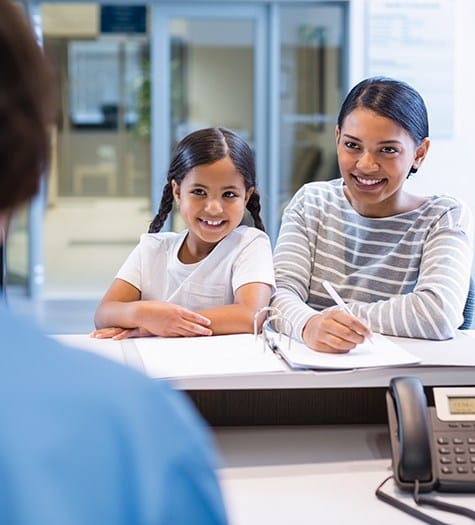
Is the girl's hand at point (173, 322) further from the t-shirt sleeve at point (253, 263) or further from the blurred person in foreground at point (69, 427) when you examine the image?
the blurred person in foreground at point (69, 427)

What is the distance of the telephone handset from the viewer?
1232mm

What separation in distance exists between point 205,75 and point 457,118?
1.68m

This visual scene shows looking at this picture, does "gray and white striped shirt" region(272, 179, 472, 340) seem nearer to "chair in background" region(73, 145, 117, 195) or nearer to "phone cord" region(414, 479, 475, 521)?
"phone cord" region(414, 479, 475, 521)

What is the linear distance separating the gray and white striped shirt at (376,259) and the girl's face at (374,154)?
3.1 inches

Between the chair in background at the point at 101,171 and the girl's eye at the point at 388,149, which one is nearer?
the girl's eye at the point at 388,149

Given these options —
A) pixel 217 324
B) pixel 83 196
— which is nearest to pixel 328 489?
pixel 217 324

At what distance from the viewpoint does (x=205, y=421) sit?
1.57m

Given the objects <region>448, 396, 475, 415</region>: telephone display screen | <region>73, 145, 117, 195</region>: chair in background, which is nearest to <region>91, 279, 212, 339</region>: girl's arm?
<region>448, 396, 475, 415</region>: telephone display screen

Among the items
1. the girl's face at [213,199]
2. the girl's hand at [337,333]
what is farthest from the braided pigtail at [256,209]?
the girl's hand at [337,333]

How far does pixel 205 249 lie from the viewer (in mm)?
1942

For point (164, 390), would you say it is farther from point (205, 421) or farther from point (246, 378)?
point (205, 421)

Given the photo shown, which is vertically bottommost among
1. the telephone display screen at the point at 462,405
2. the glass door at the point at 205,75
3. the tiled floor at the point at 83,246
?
the tiled floor at the point at 83,246

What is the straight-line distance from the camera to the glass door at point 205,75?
573 cm

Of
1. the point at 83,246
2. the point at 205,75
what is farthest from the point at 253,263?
the point at 83,246
